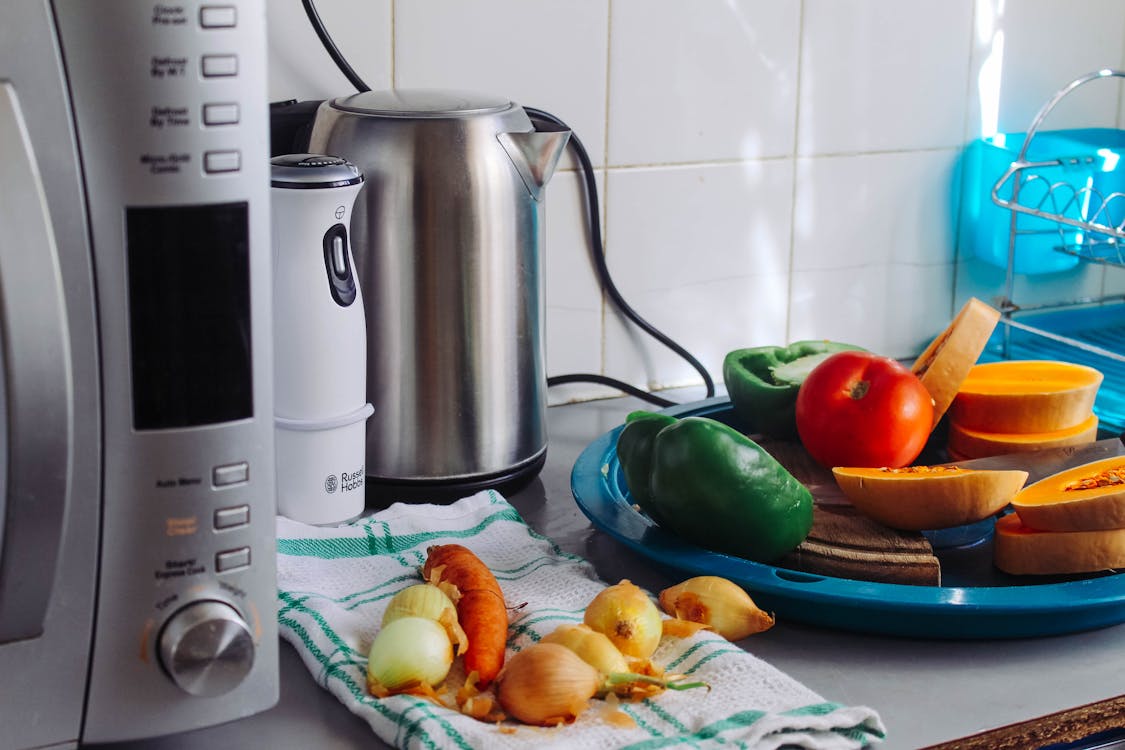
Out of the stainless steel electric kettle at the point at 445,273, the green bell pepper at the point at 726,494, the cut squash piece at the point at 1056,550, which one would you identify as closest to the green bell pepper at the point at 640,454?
A: the green bell pepper at the point at 726,494

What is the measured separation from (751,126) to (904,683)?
673 mm

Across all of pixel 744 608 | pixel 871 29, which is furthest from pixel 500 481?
pixel 871 29

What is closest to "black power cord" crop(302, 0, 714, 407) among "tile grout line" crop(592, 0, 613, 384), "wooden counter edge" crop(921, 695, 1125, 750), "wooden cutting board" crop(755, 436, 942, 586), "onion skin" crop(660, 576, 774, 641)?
"tile grout line" crop(592, 0, 613, 384)

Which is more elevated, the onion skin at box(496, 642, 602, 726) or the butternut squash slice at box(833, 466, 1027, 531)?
the butternut squash slice at box(833, 466, 1027, 531)

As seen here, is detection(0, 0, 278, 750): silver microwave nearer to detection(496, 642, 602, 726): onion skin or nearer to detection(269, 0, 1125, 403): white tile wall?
detection(496, 642, 602, 726): onion skin

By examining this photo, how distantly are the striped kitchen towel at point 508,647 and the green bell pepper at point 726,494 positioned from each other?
0.07m

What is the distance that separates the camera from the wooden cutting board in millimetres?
803

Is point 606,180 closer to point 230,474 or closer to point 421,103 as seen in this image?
point 421,103

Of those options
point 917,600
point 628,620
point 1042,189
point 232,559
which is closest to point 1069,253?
point 1042,189

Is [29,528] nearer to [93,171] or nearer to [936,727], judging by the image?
[93,171]

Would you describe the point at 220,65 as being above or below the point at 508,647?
above

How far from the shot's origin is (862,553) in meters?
0.82

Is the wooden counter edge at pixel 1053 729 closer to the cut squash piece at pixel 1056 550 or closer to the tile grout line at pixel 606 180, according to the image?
the cut squash piece at pixel 1056 550

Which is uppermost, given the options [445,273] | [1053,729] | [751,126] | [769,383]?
[751,126]
